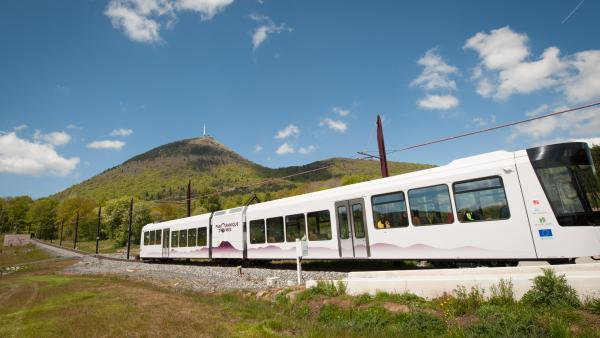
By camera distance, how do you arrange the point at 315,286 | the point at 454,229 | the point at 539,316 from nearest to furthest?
the point at 539,316 → the point at 315,286 → the point at 454,229

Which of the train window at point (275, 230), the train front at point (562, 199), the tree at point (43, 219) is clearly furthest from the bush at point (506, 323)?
the tree at point (43, 219)

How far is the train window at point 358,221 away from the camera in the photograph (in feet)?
44.8

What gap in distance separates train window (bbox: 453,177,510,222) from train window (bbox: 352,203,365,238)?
3.87m

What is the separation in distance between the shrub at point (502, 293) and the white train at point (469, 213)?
3.68m

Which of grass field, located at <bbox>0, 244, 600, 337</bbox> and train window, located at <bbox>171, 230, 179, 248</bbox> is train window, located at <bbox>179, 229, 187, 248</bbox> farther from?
grass field, located at <bbox>0, 244, 600, 337</bbox>

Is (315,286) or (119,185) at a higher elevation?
(119,185)

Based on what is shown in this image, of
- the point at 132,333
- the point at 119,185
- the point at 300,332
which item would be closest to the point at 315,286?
the point at 300,332

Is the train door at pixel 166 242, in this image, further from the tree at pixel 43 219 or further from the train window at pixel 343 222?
the tree at pixel 43 219

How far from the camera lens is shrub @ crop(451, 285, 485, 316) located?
6.21m

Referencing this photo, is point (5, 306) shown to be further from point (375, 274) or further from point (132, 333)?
point (375, 274)

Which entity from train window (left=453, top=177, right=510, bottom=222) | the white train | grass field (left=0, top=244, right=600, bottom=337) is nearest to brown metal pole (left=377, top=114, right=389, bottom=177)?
the white train

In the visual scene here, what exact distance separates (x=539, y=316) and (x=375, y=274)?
423 cm

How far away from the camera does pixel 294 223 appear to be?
16844mm

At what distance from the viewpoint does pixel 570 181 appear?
9.12 metres
